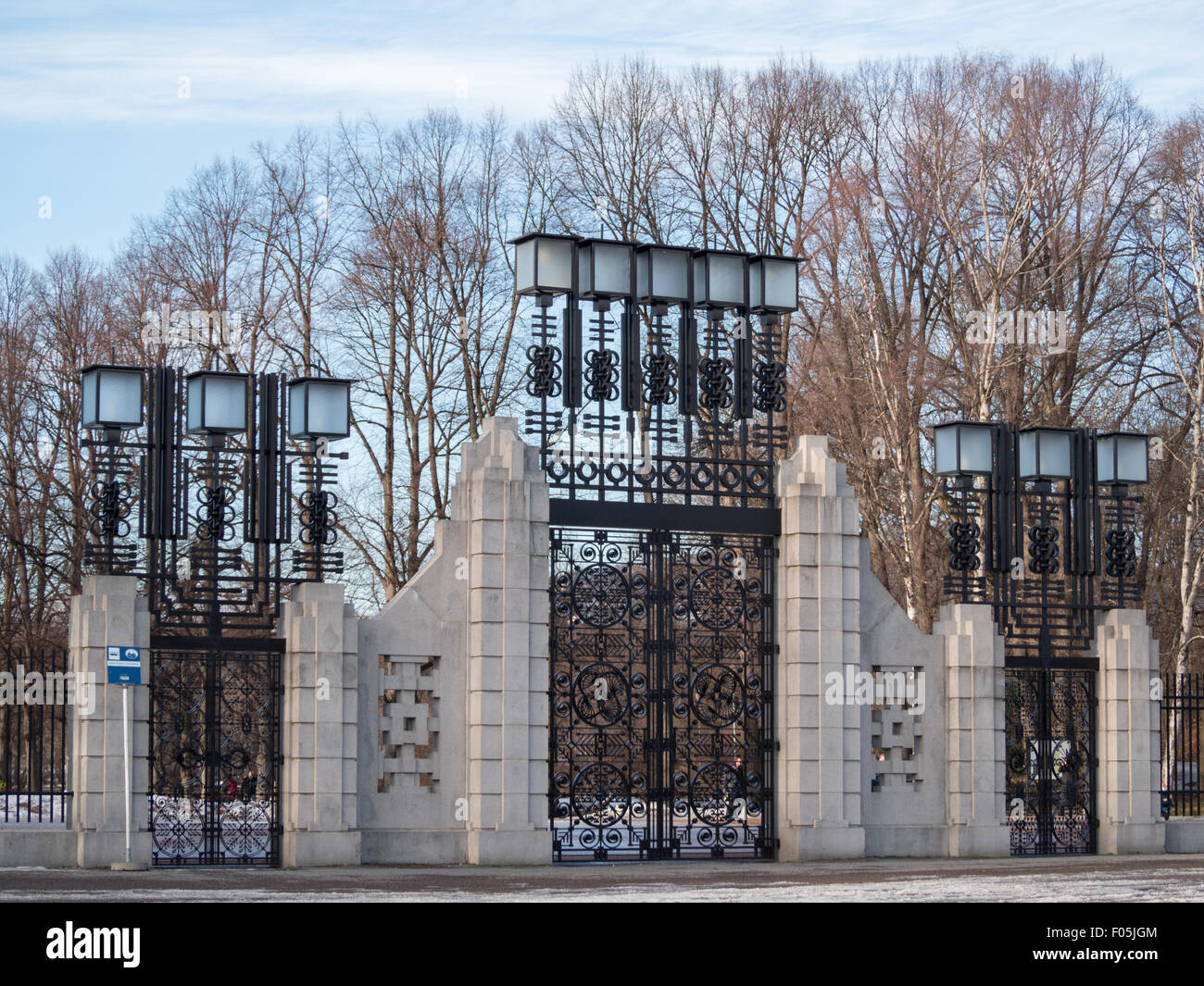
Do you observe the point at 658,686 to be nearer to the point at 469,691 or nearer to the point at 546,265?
the point at 469,691

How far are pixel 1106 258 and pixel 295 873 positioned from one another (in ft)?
80.0

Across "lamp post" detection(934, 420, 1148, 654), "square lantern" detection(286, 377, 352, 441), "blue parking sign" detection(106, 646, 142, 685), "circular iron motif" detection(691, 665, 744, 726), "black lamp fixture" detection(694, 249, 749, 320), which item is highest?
"black lamp fixture" detection(694, 249, 749, 320)

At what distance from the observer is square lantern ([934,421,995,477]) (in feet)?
76.5

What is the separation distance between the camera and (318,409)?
2097 centimetres

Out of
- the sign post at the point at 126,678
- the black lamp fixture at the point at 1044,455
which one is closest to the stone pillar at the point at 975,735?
the black lamp fixture at the point at 1044,455

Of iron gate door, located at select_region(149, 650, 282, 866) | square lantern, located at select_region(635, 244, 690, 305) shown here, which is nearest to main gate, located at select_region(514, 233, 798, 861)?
square lantern, located at select_region(635, 244, 690, 305)

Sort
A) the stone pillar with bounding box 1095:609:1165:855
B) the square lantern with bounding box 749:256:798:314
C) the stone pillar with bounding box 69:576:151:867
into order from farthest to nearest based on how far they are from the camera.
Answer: the stone pillar with bounding box 1095:609:1165:855
the square lantern with bounding box 749:256:798:314
the stone pillar with bounding box 69:576:151:867

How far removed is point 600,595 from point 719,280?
420cm

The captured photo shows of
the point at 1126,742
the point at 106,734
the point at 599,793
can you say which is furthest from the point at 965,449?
the point at 106,734

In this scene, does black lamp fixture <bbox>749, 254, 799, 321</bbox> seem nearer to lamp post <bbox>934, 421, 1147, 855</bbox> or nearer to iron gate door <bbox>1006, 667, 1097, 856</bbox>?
lamp post <bbox>934, 421, 1147, 855</bbox>

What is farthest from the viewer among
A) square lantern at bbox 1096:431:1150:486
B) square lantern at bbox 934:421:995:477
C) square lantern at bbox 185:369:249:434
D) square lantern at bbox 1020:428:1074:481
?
square lantern at bbox 1096:431:1150:486

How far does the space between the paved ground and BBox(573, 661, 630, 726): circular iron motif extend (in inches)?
67.1

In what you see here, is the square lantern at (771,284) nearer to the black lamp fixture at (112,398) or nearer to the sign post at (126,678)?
the black lamp fixture at (112,398)

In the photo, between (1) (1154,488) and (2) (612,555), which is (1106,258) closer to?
(1) (1154,488)
